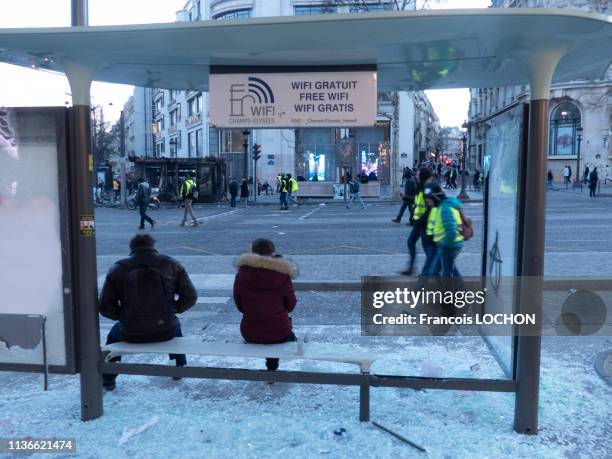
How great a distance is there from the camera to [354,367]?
518 cm

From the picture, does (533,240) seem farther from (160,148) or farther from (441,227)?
(160,148)

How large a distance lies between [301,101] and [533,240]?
200cm

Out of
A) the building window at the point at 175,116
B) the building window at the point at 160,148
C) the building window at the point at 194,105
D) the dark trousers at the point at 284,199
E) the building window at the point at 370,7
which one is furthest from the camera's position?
the building window at the point at 160,148

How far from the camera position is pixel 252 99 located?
4.41m

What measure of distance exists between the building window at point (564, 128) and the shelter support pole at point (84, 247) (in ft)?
169

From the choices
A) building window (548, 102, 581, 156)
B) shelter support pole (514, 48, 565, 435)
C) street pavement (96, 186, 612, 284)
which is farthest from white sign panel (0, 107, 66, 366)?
building window (548, 102, 581, 156)

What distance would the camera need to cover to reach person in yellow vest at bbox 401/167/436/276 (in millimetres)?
7238

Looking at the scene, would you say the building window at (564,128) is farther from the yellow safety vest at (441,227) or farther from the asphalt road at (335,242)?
the yellow safety vest at (441,227)

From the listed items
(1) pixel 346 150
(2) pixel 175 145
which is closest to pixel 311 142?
(1) pixel 346 150

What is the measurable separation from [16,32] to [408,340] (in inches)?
171

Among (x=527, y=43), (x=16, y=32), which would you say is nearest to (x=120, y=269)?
(x=16, y=32)

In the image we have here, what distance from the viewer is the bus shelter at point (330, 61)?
3.34m

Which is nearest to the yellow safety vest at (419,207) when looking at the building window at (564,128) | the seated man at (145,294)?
the seated man at (145,294)

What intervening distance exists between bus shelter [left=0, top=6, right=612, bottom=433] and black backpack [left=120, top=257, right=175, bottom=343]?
247mm
